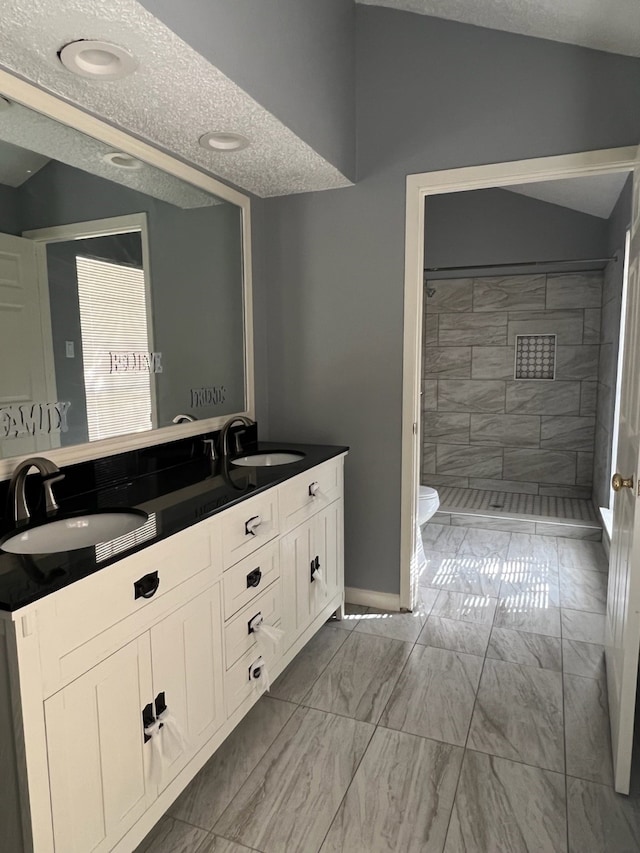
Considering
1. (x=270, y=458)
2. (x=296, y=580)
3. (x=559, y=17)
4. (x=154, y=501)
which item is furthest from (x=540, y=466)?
(x=154, y=501)

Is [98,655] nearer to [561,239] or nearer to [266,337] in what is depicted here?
[266,337]

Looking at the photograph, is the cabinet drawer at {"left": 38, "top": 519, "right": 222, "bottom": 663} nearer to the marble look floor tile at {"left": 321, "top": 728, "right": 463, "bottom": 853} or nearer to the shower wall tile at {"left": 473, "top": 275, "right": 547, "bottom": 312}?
the marble look floor tile at {"left": 321, "top": 728, "right": 463, "bottom": 853}

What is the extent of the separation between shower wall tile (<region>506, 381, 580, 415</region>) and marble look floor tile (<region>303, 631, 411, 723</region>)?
10.1ft

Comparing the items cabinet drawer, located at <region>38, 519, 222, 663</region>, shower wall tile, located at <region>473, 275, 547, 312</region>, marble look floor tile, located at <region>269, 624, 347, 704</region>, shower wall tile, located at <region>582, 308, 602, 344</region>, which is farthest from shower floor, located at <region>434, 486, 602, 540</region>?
cabinet drawer, located at <region>38, 519, 222, 663</region>

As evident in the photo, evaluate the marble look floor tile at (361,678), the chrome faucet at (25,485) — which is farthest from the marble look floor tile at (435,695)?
the chrome faucet at (25,485)

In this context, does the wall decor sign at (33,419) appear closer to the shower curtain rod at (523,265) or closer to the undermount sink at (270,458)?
the undermount sink at (270,458)

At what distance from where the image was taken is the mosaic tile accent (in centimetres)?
480

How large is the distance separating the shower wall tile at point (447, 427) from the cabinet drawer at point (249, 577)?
353 cm

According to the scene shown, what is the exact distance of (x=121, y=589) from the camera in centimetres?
123

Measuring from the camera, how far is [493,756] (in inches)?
70.1

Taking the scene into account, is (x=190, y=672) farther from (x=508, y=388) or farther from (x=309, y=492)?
(x=508, y=388)

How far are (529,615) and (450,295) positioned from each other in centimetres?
315

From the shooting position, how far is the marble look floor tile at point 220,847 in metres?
1.45

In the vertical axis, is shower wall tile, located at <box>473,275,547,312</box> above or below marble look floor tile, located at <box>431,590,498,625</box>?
above
